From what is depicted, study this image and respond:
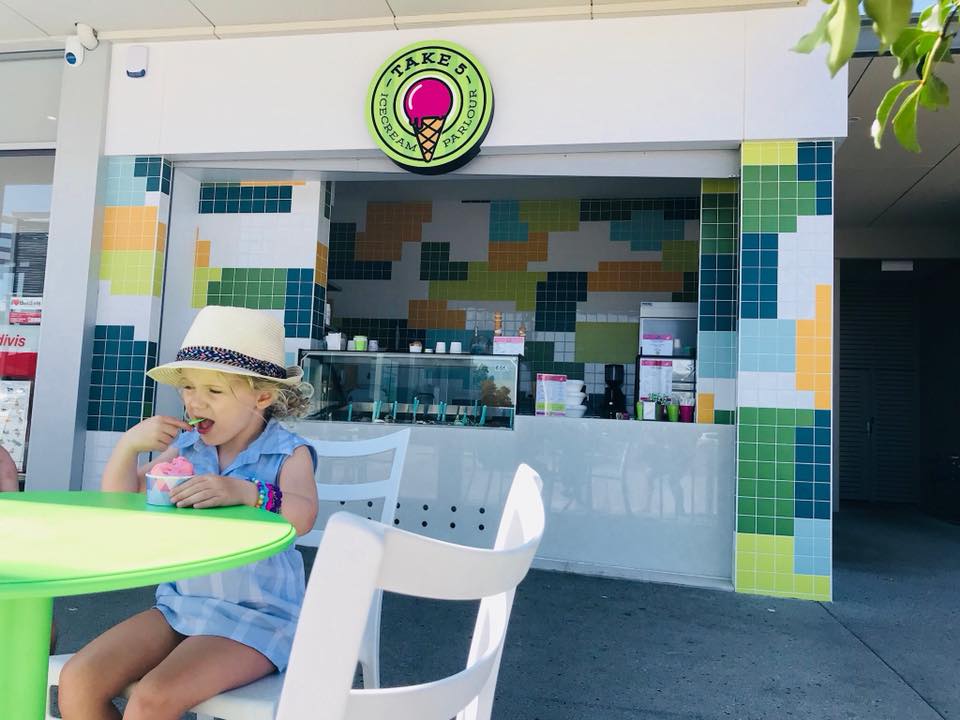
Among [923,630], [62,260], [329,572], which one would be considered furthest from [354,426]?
[329,572]

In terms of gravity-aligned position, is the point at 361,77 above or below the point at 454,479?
above

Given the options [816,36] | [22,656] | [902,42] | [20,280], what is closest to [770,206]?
[902,42]

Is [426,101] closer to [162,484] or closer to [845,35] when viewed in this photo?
[162,484]

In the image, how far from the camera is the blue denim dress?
1.31m

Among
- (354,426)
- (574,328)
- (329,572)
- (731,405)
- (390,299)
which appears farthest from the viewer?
(390,299)

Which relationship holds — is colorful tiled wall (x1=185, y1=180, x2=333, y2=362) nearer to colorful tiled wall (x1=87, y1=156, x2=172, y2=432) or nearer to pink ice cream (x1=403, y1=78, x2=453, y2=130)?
colorful tiled wall (x1=87, y1=156, x2=172, y2=432)

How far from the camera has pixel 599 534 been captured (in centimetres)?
393

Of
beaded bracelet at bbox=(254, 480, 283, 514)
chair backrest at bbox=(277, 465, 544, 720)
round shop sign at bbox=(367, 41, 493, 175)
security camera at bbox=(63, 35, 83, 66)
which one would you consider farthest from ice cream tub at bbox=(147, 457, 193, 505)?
security camera at bbox=(63, 35, 83, 66)

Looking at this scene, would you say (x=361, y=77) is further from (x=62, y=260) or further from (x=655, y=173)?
(x=62, y=260)


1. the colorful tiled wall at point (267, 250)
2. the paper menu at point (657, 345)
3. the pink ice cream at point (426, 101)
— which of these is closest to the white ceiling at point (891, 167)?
the paper menu at point (657, 345)

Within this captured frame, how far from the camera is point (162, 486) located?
4.35ft

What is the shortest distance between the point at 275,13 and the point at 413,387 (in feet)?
7.73

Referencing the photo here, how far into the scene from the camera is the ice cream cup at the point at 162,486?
4.35 ft

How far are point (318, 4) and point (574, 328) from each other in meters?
3.43
